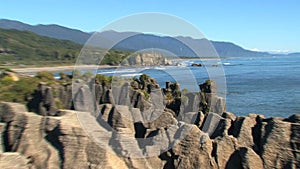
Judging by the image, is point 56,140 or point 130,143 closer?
point 56,140

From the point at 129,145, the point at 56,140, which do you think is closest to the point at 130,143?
the point at 129,145

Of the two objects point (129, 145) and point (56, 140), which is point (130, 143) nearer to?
point (129, 145)

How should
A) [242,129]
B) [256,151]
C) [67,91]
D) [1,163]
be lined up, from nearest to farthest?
1. [1,163]
2. [256,151]
3. [242,129]
4. [67,91]

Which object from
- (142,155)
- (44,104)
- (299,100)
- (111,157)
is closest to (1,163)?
(111,157)

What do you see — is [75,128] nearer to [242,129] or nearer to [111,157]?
[111,157]

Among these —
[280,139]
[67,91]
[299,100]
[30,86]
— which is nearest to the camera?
[280,139]

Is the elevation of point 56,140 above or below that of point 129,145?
above

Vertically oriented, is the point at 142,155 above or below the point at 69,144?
below

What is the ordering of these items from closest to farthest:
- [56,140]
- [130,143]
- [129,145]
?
[56,140]
[129,145]
[130,143]

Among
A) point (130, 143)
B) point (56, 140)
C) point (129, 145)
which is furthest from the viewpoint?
point (130, 143)

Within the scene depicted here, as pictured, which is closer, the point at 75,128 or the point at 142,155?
the point at 75,128

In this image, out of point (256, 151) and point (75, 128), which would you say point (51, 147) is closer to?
point (75, 128)
